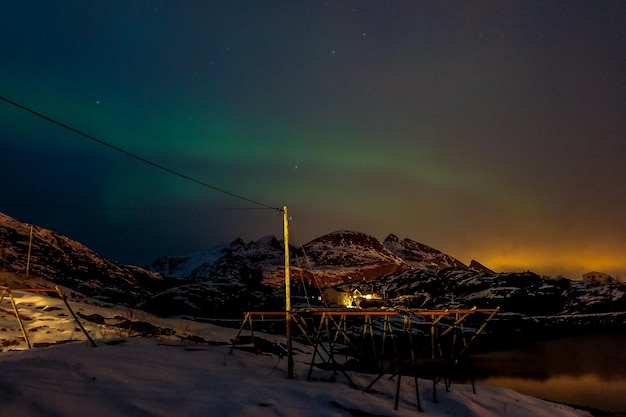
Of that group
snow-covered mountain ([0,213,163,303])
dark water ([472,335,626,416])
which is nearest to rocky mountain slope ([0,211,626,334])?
snow-covered mountain ([0,213,163,303])

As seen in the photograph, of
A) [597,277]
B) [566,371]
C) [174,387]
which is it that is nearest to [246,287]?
[566,371]

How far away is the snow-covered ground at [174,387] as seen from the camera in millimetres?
10766

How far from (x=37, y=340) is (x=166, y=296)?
4555 centimetres

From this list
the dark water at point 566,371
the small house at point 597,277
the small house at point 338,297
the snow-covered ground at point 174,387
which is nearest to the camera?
the snow-covered ground at point 174,387

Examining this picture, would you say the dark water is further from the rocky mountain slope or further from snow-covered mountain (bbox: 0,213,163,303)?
snow-covered mountain (bbox: 0,213,163,303)

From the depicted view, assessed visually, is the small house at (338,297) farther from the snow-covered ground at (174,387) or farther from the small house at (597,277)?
the small house at (597,277)

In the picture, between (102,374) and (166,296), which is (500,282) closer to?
(166,296)

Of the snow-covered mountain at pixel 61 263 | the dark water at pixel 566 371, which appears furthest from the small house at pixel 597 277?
the snow-covered mountain at pixel 61 263

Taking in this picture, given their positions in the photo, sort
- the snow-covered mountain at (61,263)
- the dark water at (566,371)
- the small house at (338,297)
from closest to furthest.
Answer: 1. the dark water at (566,371)
2. the snow-covered mountain at (61,263)
3. the small house at (338,297)

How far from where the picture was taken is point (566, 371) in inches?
1893

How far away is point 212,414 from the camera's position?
38.5 feet

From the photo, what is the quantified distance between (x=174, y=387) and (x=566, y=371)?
4990 cm

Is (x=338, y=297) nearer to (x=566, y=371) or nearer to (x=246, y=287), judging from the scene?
(x=246, y=287)

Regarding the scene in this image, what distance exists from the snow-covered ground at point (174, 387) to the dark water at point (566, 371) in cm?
1341
